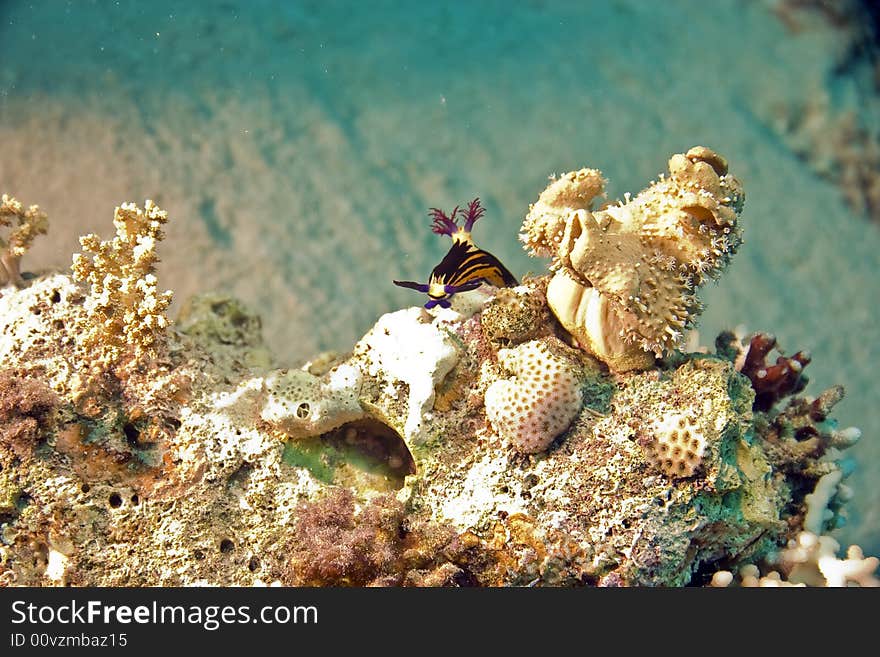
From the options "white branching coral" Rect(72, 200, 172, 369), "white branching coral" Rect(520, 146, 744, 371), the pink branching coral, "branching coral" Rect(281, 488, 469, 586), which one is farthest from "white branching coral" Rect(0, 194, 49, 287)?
the pink branching coral

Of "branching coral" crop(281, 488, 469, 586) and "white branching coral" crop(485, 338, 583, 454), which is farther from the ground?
"white branching coral" crop(485, 338, 583, 454)

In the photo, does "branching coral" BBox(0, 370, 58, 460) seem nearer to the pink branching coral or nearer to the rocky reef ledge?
the rocky reef ledge

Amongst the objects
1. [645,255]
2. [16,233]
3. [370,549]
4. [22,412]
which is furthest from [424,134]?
[370,549]

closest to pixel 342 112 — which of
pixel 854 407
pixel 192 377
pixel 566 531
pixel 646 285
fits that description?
pixel 192 377

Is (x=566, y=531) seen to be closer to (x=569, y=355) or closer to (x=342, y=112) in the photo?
(x=569, y=355)

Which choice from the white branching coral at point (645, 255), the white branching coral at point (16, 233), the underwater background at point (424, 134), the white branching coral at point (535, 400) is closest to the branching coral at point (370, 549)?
the white branching coral at point (535, 400)
